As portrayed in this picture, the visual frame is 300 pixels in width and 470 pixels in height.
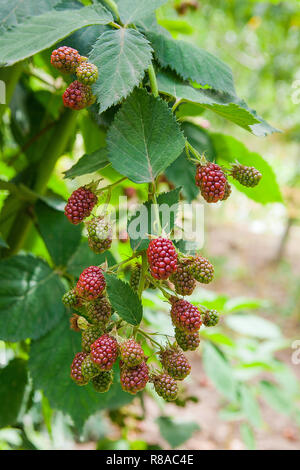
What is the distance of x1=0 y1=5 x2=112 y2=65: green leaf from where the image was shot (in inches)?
14.6

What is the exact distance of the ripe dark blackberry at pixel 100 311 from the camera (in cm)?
36

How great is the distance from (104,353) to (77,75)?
0.72 ft

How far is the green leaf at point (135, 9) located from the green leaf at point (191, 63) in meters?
0.03

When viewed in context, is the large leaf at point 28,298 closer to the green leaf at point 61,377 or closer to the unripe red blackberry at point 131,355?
the green leaf at point 61,377

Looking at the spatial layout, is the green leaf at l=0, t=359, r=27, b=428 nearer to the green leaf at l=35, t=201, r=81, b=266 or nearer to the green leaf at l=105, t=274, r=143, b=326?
the green leaf at l=35, t=201, r=81, b=266

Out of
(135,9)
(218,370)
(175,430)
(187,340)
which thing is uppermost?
(135,9)

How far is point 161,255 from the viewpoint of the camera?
1.07 ft

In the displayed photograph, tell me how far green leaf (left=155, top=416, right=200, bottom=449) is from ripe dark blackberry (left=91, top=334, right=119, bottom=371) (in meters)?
0.74

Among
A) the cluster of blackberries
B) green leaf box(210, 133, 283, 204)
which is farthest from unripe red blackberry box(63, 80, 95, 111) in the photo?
green leaf box(210, 133, 283, 204)

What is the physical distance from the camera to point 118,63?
382 mm

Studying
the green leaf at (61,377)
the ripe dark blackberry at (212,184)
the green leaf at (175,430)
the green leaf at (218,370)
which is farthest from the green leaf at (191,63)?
the green leaf at (175,430)

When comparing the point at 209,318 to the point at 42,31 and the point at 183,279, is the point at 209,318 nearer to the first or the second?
the point at 183,279

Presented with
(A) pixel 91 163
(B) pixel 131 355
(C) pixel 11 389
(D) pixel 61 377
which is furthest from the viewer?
(C) pixel 11 389

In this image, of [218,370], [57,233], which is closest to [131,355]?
[57,233]
